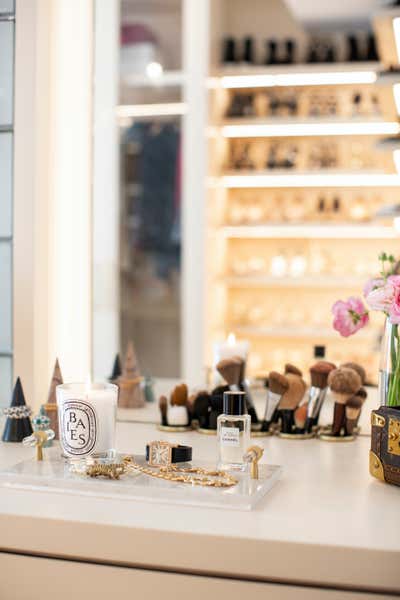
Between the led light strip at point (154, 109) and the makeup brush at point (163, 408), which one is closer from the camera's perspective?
the makeup brush at point (163, 408)

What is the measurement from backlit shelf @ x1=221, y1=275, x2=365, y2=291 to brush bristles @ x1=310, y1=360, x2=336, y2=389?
8.12ft

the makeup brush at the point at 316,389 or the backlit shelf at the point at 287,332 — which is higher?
the backlit shelf at the point at 287,332

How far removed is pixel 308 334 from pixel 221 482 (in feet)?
9.07

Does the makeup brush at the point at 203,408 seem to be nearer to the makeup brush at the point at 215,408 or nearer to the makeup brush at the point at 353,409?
the makeup brush at the point at 215,408

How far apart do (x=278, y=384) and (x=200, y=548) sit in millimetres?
570

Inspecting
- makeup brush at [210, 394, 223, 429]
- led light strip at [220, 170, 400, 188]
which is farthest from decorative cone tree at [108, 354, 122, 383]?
led light strip at [220, 170, 400, 188]

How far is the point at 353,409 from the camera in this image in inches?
56.1

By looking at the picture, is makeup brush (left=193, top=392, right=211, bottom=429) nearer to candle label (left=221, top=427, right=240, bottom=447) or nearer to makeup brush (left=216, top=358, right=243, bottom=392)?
makeup brush (left=216, top=358, right=243, bottom=392)

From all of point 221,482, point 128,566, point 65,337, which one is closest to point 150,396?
point 65,337

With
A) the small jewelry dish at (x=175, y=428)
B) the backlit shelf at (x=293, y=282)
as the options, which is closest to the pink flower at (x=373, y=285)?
the small jewelry dish at (x=175, y=428)

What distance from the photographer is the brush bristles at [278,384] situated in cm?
143

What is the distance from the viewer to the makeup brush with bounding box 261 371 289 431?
1433mm

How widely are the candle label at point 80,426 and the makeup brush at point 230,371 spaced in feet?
1.34

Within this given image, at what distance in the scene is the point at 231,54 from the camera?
13.8ft
